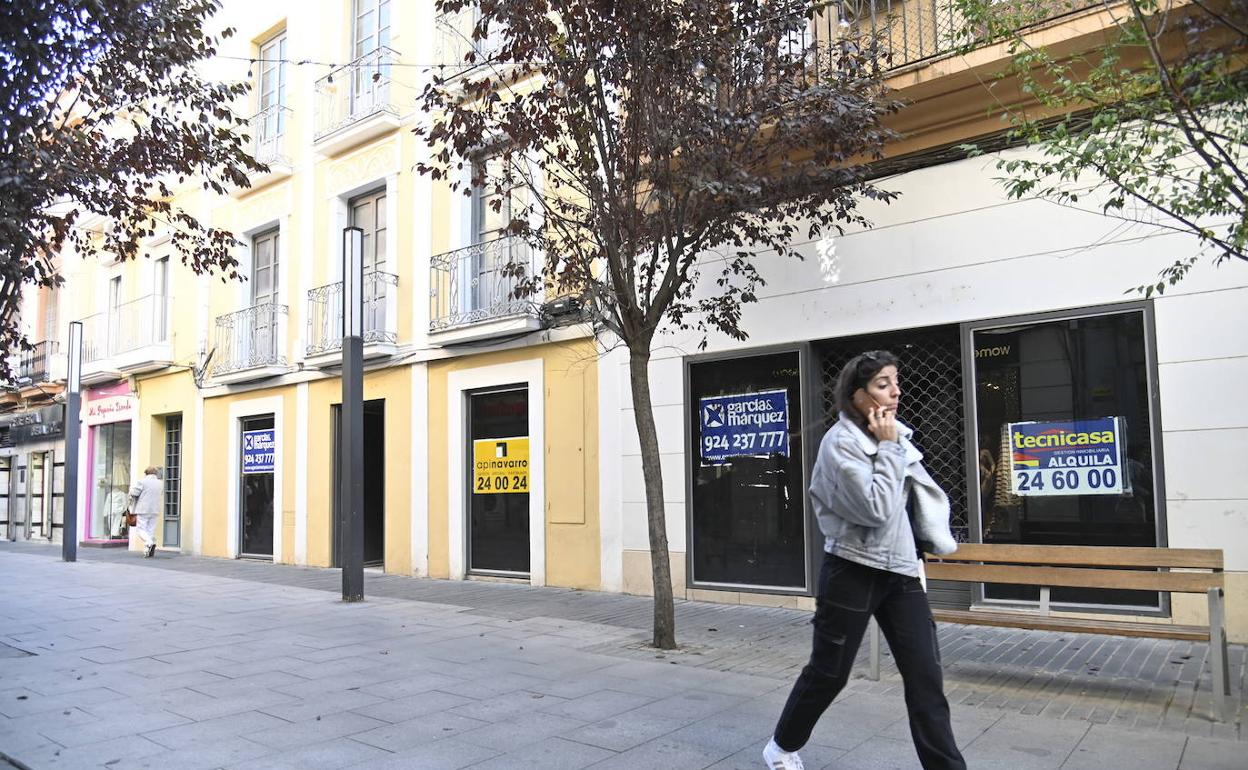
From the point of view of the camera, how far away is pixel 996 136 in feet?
26.2

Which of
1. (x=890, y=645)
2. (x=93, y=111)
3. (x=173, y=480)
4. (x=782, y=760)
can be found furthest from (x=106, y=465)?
(x=890, y=645)

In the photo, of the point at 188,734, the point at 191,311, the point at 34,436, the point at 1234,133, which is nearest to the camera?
the point at 1234,133

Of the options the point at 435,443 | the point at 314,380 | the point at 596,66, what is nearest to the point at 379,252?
the point at 314,380

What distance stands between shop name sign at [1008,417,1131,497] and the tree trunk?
3.23m

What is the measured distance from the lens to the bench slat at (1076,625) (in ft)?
16.2

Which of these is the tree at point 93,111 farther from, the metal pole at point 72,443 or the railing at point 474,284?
the metal pole at point 72,443

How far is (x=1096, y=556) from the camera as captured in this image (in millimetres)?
5422

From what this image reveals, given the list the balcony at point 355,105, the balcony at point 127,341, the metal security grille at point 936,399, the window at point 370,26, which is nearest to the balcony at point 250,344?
the balcony at point 127,341

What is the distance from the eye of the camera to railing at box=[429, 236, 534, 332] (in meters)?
11.7

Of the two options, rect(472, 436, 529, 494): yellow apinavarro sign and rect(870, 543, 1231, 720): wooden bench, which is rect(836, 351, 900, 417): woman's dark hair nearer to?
rect(870, 543, 1231, 720): wooden bench

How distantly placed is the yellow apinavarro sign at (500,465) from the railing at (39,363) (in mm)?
16879

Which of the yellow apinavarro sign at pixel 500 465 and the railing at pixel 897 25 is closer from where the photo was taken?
the railing at pixel 897 25

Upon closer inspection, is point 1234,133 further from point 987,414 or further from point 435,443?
point 435,443

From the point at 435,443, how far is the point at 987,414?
7.62m
